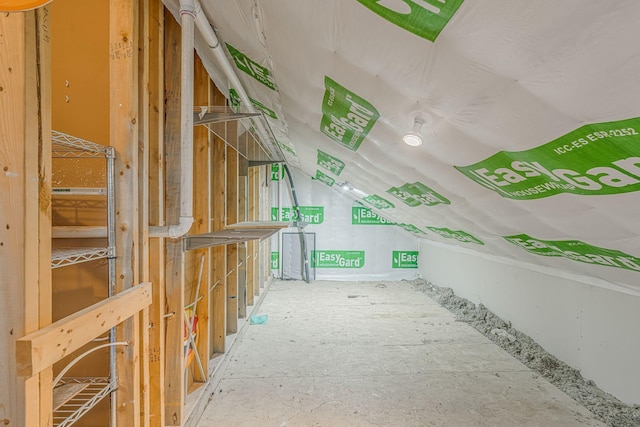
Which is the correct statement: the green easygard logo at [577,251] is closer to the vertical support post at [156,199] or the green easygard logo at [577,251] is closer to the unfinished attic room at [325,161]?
the unfinished attic room at [325,161]

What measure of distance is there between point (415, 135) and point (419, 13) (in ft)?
1.77

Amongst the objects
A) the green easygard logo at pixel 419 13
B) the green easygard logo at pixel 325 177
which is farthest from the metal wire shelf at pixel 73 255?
the green easygard logo at pixel 325 177

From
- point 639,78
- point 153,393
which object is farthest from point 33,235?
point 639,78

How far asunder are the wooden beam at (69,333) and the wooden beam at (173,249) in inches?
20.7

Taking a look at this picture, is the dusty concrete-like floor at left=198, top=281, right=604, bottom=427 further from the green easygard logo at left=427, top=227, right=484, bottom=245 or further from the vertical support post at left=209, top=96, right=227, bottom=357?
the green easygard logo at left=427, top=227, right=484, bottom=245

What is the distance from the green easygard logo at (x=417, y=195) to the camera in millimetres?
2492

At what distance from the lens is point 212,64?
6.81ft

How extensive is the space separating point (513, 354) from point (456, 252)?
188cm

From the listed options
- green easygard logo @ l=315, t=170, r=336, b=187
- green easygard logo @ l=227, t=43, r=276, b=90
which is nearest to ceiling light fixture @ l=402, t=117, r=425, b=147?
green easygard logo @ l=227, t=43, r=276, b=90

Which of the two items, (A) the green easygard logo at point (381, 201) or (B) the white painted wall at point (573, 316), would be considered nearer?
(B) the white painted wall at point (573, 316)

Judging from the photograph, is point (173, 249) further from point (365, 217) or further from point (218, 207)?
point (365, 217)

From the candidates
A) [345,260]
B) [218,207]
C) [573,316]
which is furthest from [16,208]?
[345,260]

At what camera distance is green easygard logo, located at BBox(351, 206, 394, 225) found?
20.6ft

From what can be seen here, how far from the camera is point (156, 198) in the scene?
160 cm
